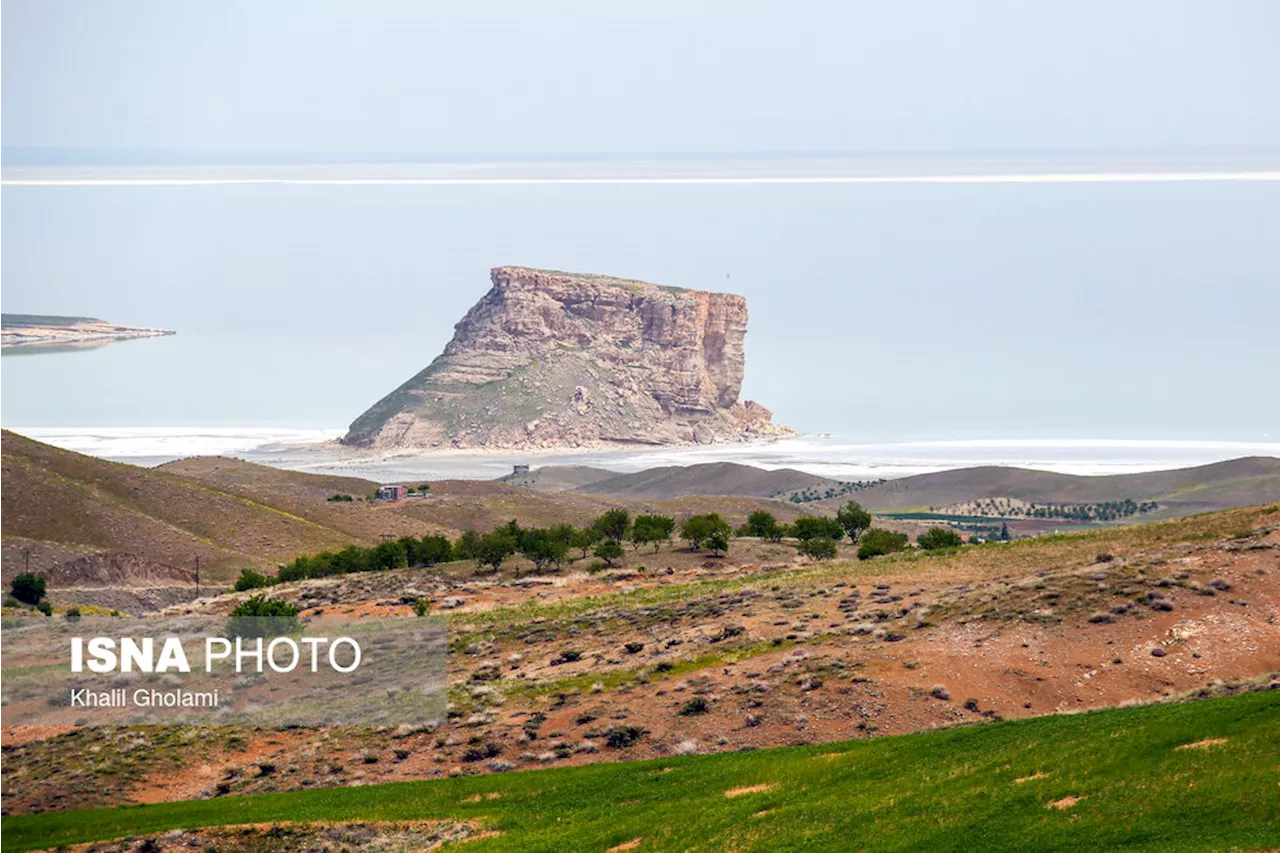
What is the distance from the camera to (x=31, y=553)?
73062mm

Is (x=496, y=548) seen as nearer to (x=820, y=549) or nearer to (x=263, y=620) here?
(x=820, y=549)

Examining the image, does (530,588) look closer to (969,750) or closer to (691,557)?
(691,557)

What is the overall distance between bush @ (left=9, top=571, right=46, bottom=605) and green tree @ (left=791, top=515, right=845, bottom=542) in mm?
30876

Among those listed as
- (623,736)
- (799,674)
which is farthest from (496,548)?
(623,736)

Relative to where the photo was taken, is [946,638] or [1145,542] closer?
[946,638]

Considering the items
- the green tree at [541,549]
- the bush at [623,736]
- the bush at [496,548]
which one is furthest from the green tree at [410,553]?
the bush at [623,736]

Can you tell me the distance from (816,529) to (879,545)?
30.8 ft

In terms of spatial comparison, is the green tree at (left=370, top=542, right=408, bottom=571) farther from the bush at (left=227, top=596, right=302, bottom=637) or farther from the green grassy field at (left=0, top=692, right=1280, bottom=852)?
the green grassy field at (left=0, top=692, right=1280, bottom=852)

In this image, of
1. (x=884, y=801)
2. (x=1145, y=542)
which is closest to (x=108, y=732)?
(x=884, y=801)

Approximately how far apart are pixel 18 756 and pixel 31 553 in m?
42.5

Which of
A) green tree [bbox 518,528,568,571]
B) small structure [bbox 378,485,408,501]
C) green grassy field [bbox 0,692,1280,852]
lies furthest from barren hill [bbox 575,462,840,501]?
green grassy field [bbox 0,692,1280,852]

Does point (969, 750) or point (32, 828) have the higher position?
point (969, 750)

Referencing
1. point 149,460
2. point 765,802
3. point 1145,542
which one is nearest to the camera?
point 765,802

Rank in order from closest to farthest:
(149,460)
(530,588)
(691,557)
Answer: (530,588)
(691,557)
(149,460)
